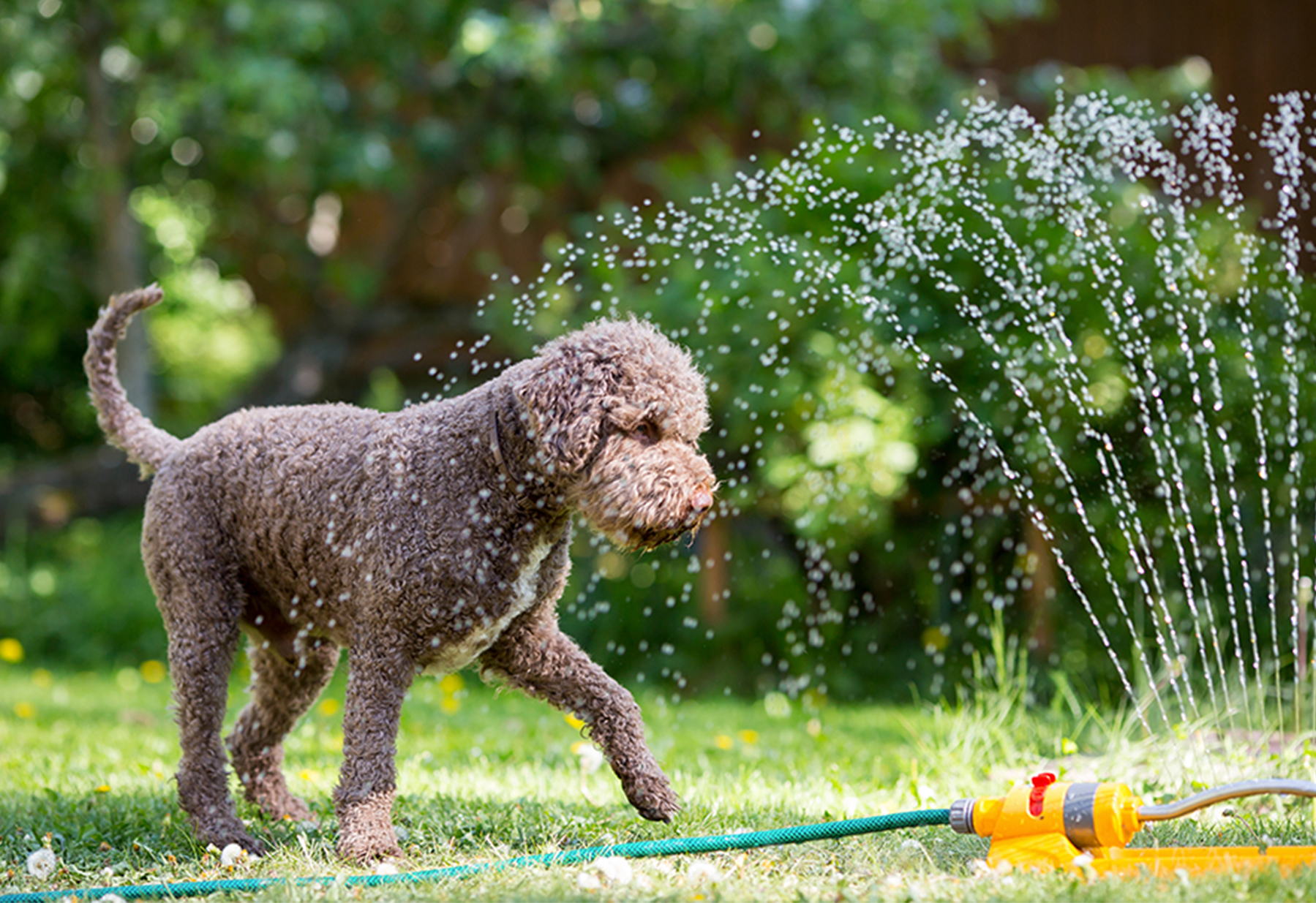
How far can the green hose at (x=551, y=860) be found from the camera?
249cm

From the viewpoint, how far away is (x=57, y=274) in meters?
7.64

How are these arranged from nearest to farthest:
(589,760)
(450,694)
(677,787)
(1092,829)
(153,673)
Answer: (1092,829)
(677,787)
(589,760)
(450,694)
(153,673)

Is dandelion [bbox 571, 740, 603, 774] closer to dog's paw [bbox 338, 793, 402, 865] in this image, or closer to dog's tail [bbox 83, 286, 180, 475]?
dog's paw [bbox 338, 793, 402, 865]

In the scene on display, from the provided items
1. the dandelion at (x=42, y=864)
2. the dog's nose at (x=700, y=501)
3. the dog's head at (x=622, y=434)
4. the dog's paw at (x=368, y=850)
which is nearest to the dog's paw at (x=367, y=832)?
the dog's paw at (x=368, y=850)

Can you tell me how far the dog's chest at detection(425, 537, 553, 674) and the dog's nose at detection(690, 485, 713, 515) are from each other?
421 millimetres

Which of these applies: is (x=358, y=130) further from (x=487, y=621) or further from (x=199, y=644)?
(x=487, y=621)

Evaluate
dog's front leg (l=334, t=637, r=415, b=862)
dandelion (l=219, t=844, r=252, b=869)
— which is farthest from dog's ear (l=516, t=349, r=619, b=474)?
dandelion (l=219, t=844, r=252, b=869)

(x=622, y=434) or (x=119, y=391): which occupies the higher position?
(x=119, y=391)

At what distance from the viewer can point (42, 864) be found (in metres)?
2.81

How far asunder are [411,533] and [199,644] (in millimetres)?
738

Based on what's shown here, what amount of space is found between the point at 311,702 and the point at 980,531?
10.1ft

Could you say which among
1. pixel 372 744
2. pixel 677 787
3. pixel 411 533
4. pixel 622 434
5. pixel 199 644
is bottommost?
pixel 677 787

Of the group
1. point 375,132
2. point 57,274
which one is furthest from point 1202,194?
point 57,274

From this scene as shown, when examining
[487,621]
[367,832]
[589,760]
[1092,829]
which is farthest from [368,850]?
[1092,829]
